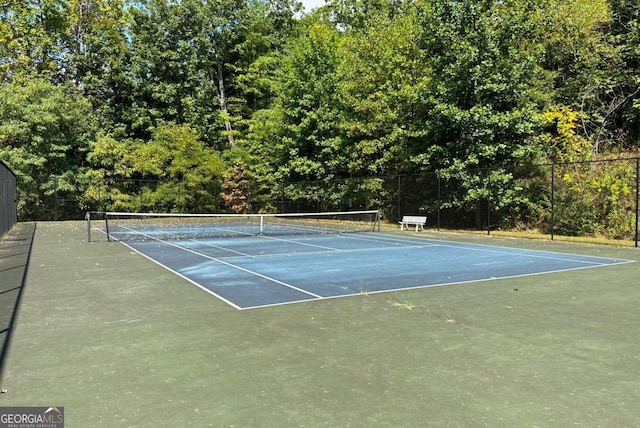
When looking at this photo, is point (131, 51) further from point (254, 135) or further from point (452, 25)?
point (452, 25)

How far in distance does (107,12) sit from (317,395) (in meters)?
43.6

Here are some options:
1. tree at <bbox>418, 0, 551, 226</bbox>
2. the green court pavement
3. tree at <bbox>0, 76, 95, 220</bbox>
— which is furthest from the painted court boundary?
tree at <bbox>0, 76, 95, 220</bbox>

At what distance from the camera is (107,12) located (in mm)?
39625

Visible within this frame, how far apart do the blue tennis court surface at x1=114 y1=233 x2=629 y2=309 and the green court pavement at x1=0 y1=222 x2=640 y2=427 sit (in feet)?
2.42

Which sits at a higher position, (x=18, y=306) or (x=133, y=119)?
(x=133, y=119)

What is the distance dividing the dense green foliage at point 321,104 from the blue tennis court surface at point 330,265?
7.12 meters

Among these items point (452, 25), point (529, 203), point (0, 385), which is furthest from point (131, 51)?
point (0, 385)

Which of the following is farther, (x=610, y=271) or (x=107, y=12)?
(x=107, y=12)

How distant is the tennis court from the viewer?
26.9ft

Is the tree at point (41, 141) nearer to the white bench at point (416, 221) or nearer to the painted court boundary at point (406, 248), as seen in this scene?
the painted court boundary at point (406, 248)

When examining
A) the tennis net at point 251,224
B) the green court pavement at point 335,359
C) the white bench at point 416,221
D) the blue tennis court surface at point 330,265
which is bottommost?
the green court pavement at point 335,359

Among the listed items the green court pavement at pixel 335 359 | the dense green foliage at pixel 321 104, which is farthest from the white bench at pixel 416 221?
the green court pavement at pixel 335 359

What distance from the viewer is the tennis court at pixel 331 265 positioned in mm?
8188

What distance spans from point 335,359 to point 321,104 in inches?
1084
